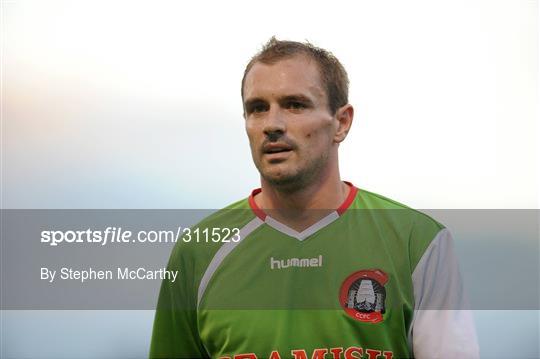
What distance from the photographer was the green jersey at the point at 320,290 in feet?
14.8

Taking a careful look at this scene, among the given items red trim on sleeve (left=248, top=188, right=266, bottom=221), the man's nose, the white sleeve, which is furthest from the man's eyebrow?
the white sleeve

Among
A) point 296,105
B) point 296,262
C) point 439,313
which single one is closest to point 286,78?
point 296,105

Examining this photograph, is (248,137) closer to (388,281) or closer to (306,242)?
(306,242)

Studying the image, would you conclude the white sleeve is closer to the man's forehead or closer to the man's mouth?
the man's mouth

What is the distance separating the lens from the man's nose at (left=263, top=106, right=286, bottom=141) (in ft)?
14.9

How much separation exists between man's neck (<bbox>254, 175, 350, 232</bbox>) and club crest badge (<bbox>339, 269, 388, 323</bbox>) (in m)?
0.45

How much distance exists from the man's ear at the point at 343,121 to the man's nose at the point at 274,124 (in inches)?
16.8

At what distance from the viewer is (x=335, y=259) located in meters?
4.72

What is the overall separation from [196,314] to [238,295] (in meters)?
0.34

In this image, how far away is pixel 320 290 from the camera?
15.2 ft

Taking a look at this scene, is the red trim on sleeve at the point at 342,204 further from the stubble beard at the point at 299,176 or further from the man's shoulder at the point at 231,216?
the stubble beard at the point at 299,176

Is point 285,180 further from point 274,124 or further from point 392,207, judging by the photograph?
point 392,207

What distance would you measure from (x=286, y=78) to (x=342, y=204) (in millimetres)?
870

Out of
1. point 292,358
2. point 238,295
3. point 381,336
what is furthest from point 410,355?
point 238,295
